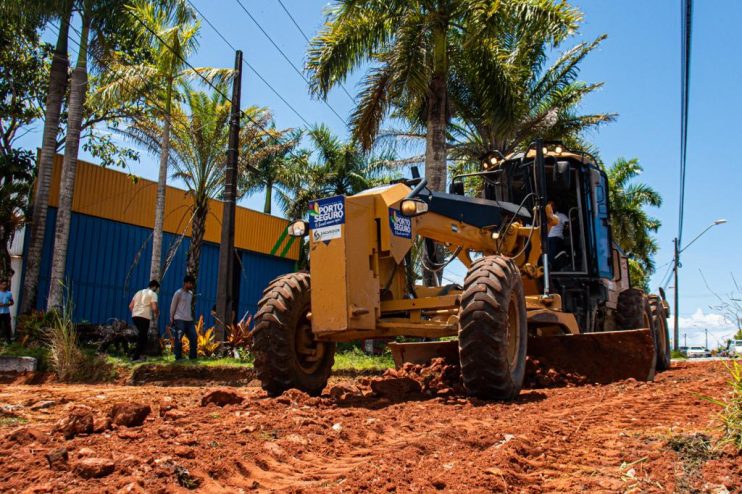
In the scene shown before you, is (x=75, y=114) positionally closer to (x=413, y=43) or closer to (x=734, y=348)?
(x=413, y=43)

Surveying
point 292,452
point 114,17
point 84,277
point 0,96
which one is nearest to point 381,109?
point 114,17

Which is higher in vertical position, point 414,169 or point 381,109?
point 381,109

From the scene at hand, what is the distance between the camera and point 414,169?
26.1ft

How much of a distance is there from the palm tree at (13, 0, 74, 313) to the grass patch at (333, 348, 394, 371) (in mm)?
7848

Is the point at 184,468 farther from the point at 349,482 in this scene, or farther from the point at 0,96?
the point at 0,96

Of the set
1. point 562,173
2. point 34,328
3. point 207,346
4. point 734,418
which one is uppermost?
point 562,173

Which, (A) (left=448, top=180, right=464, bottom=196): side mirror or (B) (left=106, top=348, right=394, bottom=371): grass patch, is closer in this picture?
(A) (left=448, top=180, right=464, bottom=196): side mirror

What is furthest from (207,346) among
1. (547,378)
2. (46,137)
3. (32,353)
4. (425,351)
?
(547,378)

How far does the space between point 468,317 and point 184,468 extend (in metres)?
3.43

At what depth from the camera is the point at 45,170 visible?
17.7m

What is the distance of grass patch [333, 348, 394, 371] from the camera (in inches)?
587

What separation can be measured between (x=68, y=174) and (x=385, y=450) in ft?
50.5

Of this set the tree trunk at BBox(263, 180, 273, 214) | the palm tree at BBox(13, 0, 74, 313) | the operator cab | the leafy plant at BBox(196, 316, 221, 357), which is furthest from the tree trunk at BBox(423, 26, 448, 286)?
the tree trunk at BBox(263, 180, 273, 214)

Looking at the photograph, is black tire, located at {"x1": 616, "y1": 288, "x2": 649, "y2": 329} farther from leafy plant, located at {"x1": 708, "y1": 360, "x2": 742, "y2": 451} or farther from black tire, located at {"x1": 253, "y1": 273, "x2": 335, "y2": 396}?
leafy plant, located at {"x1": 708, "y1": 360, "x2": 742, "y2": 451}
